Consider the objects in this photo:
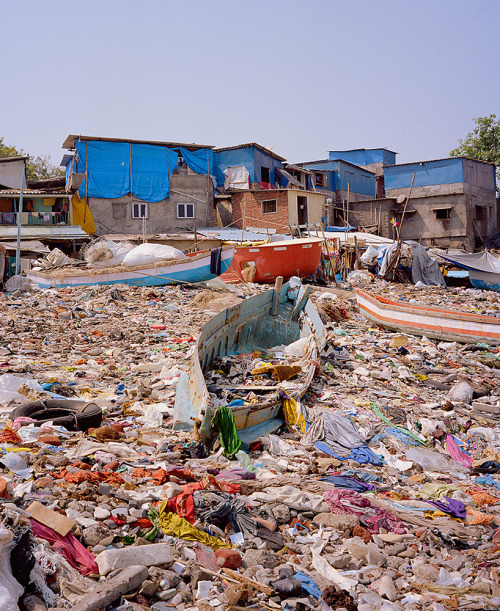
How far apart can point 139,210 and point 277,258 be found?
1114 centimetres

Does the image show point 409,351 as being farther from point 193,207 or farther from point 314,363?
point 193,207

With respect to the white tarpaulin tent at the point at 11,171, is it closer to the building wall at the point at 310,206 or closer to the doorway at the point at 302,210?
the building wall at the point at 310,206

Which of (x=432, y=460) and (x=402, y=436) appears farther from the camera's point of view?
(x=402, y=436)

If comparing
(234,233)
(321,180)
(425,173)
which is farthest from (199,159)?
(425,173)

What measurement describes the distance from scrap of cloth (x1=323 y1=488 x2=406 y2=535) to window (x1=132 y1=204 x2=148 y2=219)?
75.5 ft

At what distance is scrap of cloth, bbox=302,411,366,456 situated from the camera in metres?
5.43

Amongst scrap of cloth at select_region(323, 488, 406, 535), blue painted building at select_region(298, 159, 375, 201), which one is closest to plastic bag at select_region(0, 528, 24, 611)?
scrap of cloth at select_region(323, 488, 406, 535)

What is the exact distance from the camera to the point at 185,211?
26.8 metres

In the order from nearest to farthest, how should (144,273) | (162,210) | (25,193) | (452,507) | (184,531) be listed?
(184,531) < (452,507) < (144,273) < (25,193) < (162,210)

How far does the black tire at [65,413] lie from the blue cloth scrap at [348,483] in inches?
91.7

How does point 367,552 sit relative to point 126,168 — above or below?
below

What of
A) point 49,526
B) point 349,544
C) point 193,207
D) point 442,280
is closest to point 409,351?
point 349,544

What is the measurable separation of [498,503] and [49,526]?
11.8 feet

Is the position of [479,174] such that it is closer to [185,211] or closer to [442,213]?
[442,213]
